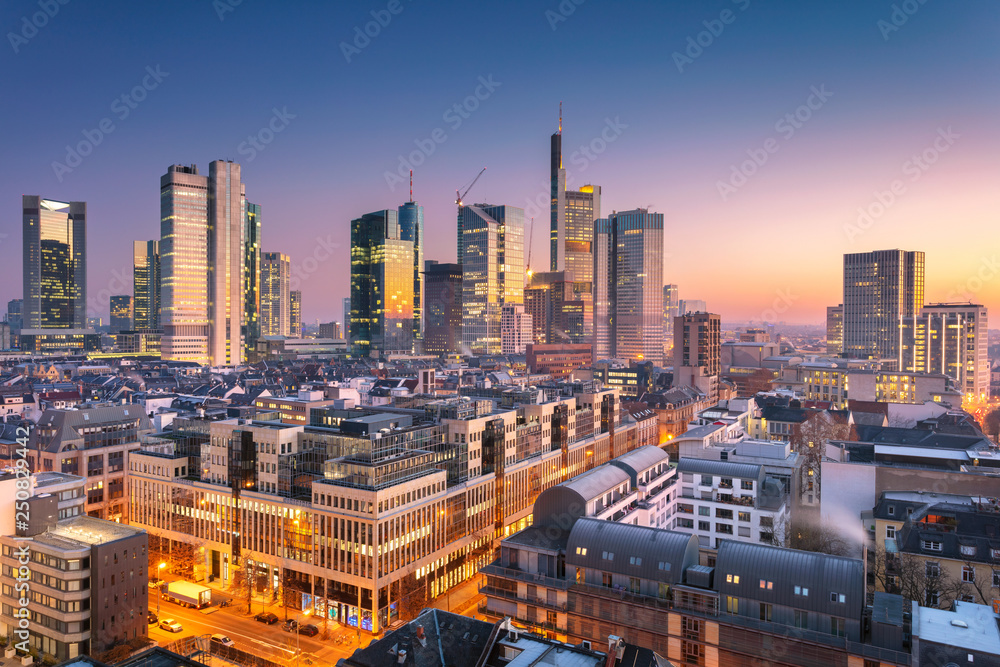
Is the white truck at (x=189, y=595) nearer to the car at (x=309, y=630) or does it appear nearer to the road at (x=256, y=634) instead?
the road at (x=256, y=634)

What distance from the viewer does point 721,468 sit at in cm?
8075

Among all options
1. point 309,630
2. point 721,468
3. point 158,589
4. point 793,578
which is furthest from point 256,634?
point 721,468

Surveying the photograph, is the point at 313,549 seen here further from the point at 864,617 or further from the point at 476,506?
the point at 864,617

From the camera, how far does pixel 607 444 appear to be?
400 feet

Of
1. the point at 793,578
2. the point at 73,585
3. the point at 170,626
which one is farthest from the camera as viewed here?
the point at 170,626

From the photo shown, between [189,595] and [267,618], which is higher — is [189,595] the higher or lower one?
the higher one

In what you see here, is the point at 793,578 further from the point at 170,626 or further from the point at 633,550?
the point at 170,626

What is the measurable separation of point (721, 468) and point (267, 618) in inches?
2237

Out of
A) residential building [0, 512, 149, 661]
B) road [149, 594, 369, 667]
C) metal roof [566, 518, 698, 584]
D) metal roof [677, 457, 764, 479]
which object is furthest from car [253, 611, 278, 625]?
metal roof [677, 457, 764, 479]

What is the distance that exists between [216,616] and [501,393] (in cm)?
5806

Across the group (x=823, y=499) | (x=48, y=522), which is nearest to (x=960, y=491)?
(x=823, y=499)

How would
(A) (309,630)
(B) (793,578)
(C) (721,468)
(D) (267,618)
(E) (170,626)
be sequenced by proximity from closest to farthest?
(B) (793,578), (A) (309,630), (E) (170,626), (D) (267,618), (C) (721,468)

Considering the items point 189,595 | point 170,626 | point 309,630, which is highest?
point 189,595

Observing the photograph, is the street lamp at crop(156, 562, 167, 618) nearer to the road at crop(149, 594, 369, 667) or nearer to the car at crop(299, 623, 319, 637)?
the road at crop(149, 594, 369, 667)
